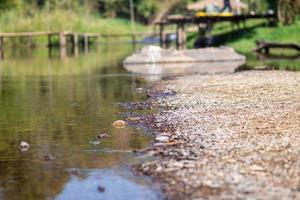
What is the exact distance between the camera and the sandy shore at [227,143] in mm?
8531

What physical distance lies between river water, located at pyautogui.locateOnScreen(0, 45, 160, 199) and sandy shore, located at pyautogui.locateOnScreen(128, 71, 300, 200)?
525mm

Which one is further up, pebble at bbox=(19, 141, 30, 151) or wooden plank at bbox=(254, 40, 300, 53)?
pebble at bbox=(19, 141, 30, 151)

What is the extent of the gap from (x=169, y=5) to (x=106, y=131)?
244ft

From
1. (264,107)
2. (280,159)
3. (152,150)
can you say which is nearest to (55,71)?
(264,107)

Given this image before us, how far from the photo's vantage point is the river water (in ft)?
29.9

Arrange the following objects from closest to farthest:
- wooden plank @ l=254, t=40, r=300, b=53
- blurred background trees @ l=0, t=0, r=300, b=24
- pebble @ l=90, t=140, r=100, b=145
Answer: pebble @ l=90, t=140, r=100, b=145
wooden plank @ l=254, t=40, r=300, b=53
blurred background trees @ l=0, t=0, r=300, b=24

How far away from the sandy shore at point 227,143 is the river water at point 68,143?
1.72 ft

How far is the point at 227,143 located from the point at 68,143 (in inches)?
125

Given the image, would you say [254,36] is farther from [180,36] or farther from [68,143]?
[68,143]

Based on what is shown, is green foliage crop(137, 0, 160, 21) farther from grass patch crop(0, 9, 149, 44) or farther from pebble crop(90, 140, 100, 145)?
pebble crop(90, 140, 100, 145)

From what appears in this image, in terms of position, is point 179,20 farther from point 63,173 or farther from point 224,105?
point 63,173

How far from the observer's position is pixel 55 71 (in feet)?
103

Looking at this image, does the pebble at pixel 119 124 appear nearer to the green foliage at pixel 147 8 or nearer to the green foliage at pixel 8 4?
the green foliage at pixel 8 4

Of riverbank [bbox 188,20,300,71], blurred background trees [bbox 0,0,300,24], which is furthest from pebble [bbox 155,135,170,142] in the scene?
blurred background trees [bbox 0,0,300,24]
